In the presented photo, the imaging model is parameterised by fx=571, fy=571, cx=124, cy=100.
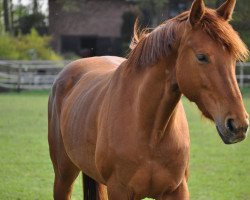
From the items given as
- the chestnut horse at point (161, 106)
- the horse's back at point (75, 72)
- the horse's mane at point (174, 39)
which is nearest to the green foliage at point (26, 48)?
the horse's back at point (75, 72)

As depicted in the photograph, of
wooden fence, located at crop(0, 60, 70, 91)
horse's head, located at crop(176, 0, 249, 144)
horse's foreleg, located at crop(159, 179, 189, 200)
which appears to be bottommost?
wooden fence, located at crop(0, 60, 70, 91)

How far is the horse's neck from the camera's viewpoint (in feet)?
12.2

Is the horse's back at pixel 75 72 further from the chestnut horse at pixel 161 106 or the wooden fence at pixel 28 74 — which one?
the wooden fence at pixel 28 74

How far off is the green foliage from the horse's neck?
2408 centimetres

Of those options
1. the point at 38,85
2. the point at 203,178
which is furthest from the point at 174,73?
the point at 38,85

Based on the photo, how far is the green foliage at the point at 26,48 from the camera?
27.6 metres

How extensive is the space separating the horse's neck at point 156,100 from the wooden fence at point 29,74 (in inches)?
757

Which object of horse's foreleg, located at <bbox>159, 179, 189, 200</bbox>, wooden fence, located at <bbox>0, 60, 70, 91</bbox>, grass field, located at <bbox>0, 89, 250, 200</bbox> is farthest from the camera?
wooden fence, located at <bbox>0, 60, 70, 91</bbox>

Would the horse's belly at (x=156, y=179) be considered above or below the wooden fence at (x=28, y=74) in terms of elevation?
above

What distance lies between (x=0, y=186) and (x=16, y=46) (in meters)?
21.9

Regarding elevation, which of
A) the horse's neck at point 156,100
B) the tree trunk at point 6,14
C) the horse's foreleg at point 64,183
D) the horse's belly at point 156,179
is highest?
the horse's neck at point 156,100

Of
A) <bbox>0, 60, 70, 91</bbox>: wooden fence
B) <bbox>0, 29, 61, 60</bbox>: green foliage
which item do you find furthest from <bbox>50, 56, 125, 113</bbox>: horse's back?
<bbox>0, 29, 61, 60</bbox>: green foliage

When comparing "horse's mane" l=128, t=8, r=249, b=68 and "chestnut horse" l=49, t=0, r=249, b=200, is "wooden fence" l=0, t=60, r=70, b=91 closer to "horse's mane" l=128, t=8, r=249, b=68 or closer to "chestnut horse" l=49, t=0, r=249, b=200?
"chestnut horse" l=49, t=0, r=249, b=200

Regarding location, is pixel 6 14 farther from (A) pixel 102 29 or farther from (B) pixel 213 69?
(B) pixel 213 69
